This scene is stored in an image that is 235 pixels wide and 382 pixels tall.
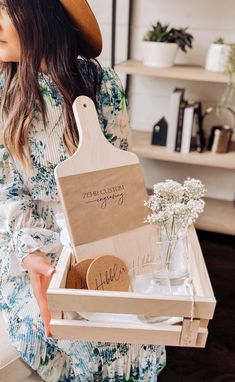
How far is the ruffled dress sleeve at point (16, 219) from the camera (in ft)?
2.68

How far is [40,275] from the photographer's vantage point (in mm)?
745

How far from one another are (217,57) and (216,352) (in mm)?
1283

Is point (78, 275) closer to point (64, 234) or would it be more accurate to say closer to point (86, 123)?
point (64, 234)

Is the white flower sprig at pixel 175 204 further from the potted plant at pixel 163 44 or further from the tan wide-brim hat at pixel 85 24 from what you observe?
the potted plant at pixel 163 44

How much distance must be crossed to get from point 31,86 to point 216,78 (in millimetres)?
1044

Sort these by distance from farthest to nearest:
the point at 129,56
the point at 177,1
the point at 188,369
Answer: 1. the point at 129,56
2. the point at 177,1
3. the point at 188,369

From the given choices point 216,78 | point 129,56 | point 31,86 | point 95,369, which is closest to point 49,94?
point 31,86

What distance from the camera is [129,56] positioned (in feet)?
6.33

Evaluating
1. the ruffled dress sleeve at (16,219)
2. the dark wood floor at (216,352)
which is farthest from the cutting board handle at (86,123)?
the dark wood floor at (216,352)

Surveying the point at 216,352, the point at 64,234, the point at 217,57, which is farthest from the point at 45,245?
the point at 217,57

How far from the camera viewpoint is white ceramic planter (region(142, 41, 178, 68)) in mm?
1606

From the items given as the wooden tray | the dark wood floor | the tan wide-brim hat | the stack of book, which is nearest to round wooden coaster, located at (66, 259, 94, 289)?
the wooden tray

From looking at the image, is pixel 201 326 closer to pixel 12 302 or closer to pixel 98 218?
pixel 98 218

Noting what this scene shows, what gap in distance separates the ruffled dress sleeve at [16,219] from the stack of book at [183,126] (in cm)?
106
